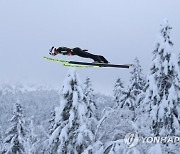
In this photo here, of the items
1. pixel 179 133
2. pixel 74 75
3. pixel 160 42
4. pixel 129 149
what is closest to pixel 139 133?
pixel 129 149

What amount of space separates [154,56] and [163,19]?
182 cm

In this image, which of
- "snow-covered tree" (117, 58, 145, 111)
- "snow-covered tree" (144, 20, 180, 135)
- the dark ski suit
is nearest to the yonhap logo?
the dark ski suit

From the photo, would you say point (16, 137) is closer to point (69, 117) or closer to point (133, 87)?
point (133, 87)

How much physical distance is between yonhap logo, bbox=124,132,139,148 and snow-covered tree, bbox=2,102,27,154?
18658 mm

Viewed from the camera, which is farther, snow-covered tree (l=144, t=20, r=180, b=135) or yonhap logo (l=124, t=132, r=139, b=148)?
snow-covered tree (l=144, t=20, r=180, b=135)

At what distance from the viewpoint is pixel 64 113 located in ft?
72.3

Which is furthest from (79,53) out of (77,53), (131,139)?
(131,139)

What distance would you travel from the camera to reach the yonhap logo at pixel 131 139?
42.2ft

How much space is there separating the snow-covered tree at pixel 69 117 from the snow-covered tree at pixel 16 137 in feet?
30.3

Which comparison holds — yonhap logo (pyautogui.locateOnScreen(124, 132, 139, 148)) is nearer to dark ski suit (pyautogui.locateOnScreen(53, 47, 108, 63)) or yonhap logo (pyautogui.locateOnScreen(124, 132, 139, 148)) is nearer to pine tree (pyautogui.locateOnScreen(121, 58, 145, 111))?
dark ski suit (pyautogui.locateOnScreen(53, 47, 108, 63))

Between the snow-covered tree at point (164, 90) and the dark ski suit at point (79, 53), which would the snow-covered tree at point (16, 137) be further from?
the dark ski suit at point (79, 53)

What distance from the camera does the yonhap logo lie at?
12867 millimetres

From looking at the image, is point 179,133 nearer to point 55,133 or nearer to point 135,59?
point 55,133

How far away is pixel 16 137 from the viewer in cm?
3081
